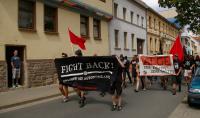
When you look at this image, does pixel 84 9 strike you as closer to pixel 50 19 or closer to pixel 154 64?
pixel 50 19

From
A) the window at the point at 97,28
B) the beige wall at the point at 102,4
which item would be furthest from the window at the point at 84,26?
the window at the point at 97,28

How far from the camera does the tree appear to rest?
78.7 ft

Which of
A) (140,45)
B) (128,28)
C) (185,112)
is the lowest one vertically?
(185,112)

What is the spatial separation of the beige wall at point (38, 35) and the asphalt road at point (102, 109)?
539 centimetres

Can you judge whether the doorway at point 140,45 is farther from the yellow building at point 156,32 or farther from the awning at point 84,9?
the awning at point 84,9

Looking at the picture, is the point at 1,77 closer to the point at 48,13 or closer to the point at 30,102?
the point at 30,102

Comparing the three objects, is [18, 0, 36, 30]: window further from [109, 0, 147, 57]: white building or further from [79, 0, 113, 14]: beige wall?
[109, 0, 147, 57]: white building

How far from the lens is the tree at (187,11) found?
78.7 feet

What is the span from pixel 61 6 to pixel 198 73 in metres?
11.3

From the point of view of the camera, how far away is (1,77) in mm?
16016

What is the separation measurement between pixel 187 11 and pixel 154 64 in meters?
8.90

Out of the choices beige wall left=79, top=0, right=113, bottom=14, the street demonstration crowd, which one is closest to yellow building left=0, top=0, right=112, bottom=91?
beige wall left=79, top=0, right=113, bottom=14

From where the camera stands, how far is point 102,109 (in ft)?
36.2

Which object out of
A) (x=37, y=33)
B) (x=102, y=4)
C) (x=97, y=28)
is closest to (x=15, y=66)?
(x=37, y=33)
